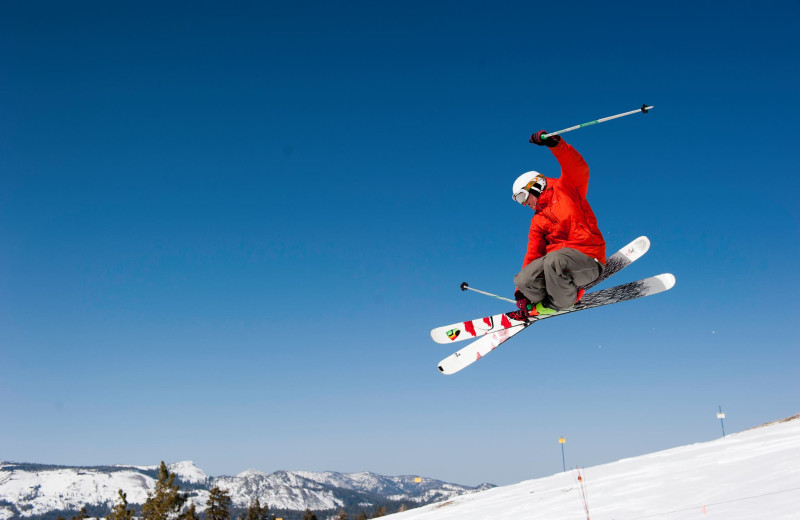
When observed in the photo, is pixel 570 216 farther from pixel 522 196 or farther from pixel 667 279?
pixel 667 279

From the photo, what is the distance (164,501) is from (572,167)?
43.0 meters

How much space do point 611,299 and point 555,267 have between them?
8.49ft

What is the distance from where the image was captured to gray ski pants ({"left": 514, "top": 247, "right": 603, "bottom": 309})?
Result: 6238 mm

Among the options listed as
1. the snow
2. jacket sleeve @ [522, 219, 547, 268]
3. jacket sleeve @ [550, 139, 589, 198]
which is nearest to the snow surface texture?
the snow

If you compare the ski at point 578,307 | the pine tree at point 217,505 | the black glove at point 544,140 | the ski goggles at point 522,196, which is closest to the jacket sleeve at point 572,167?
the black glove at point 544,140

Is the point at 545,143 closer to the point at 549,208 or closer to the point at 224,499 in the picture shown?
the point at 549,208

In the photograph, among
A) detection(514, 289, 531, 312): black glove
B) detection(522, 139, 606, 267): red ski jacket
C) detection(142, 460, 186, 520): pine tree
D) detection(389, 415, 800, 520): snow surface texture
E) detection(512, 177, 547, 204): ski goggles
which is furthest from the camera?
detection(142, 460, 186, 520): pine tree

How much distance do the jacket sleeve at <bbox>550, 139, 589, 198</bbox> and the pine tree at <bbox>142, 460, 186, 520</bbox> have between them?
135ft

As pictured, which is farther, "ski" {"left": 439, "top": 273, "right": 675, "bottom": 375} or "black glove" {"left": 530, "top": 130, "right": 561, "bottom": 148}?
"ski" {"left": 439, "top": 273, "right": 675, "bottom": 375}

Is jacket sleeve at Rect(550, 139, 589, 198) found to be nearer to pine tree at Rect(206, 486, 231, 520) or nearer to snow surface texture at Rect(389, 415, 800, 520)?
snow surface texture at Rect(389, 415, 800, 520)

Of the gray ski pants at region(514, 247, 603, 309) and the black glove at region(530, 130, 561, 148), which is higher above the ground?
the black glove at region(530, 130, 561, 148)

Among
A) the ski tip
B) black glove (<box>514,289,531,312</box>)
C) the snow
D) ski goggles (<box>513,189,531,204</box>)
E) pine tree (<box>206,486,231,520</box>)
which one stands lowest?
pine tree (<box>206,486,231,520</box>)

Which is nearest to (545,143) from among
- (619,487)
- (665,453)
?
(619,487)

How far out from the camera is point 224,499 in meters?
53.4
